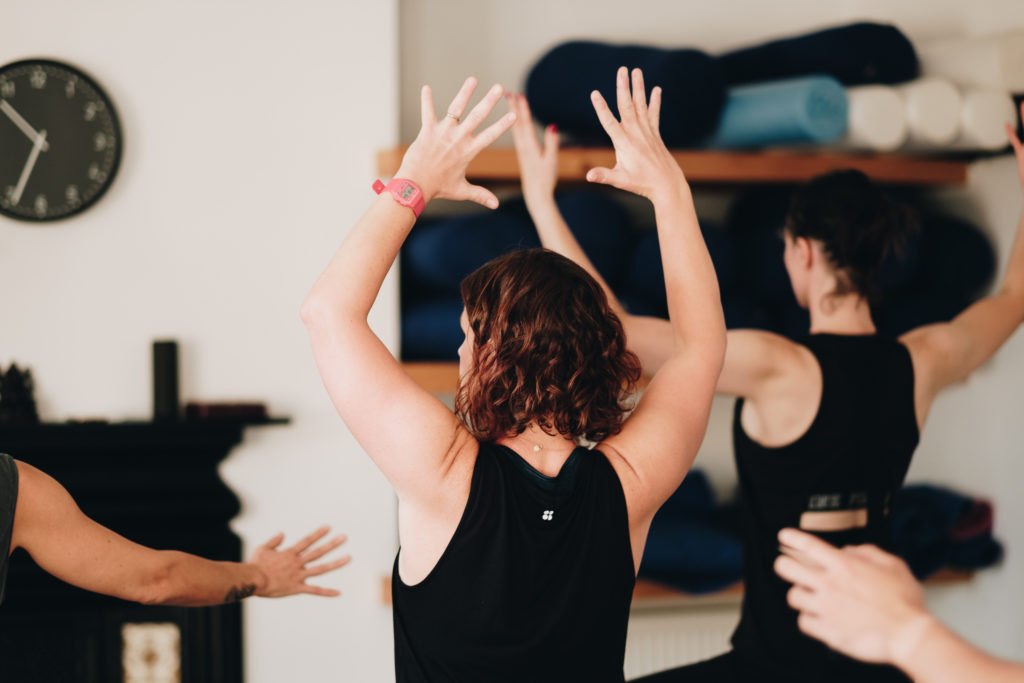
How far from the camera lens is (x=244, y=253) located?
252 cm

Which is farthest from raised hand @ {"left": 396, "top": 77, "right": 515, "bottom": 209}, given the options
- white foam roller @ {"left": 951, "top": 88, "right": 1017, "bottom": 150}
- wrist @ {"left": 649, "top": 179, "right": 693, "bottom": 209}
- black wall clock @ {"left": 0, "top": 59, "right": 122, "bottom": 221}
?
white foam roller @ {"left": 951, "top": 88, "right": 1017, "bottom": 150}

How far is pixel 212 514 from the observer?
2504mm

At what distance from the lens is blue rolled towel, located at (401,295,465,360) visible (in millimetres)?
2439

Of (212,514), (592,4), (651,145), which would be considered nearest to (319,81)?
(592,4)

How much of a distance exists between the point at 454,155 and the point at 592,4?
191cm

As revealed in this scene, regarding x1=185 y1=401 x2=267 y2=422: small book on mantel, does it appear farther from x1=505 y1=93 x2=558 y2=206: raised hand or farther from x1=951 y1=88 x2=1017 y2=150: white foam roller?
x1=951 y1=88 x2=1017 y2=150: white foam roller

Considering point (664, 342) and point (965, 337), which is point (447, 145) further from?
point (965, 337)

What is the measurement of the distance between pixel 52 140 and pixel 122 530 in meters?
1.05

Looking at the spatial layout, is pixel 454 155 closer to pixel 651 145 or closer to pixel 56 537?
pixel 651 145

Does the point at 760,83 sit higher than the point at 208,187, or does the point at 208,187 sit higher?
the point at 760,83

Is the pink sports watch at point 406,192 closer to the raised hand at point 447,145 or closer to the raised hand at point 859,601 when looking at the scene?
the raised hand at point 447,145

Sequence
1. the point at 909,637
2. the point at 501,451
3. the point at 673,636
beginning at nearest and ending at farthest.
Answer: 1. the point at 909,637
2. the point at 501,451
3. the point at 673,636

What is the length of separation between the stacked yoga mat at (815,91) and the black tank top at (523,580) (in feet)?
5.04

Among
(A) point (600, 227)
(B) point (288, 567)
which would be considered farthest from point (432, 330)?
(B) point (288, 567)
